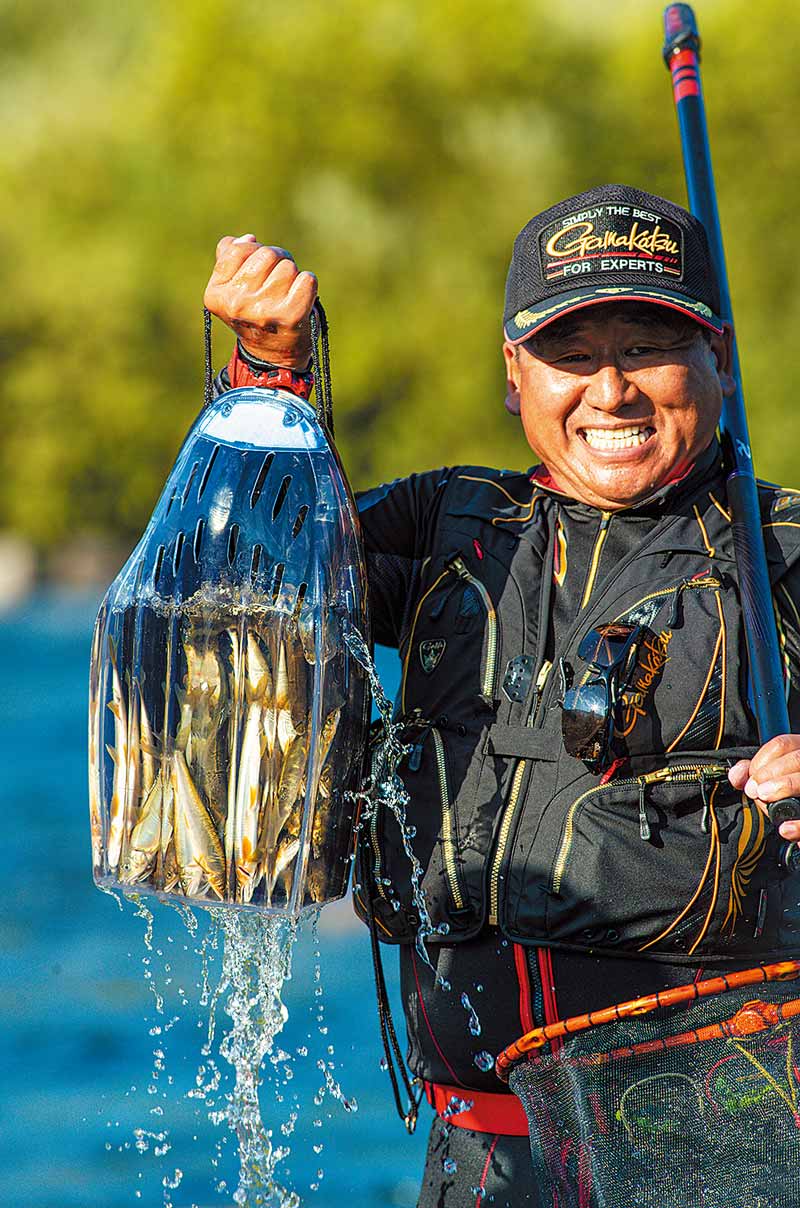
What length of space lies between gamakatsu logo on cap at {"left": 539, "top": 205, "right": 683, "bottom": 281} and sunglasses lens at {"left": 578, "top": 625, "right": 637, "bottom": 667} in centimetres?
50

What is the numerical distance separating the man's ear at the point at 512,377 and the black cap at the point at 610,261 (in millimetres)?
37

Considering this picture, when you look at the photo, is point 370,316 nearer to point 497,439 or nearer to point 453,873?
point 497,439

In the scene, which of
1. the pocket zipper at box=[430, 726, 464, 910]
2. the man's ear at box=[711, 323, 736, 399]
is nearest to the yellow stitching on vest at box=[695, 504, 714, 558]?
the man's ear at box=[711, 323, 736, 399]

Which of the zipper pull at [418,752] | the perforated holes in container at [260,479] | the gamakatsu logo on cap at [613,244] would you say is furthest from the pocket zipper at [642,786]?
the gamakatsu logo on cap at [613,244]

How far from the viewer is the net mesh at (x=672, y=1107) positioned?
179cm

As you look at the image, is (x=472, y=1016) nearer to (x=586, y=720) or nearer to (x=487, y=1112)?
(x=487, y=1112)

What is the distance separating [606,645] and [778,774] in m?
0.32

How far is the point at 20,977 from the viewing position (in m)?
7.51

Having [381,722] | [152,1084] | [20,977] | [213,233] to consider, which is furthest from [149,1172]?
[213,233]

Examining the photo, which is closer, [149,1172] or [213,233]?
[149,1172]

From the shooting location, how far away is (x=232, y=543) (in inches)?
75.9

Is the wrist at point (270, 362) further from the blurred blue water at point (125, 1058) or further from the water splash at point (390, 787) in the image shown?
the blurred blue water at point (125, 1058)

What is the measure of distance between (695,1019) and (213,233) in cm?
1937

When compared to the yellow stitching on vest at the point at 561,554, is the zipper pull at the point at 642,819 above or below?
below
